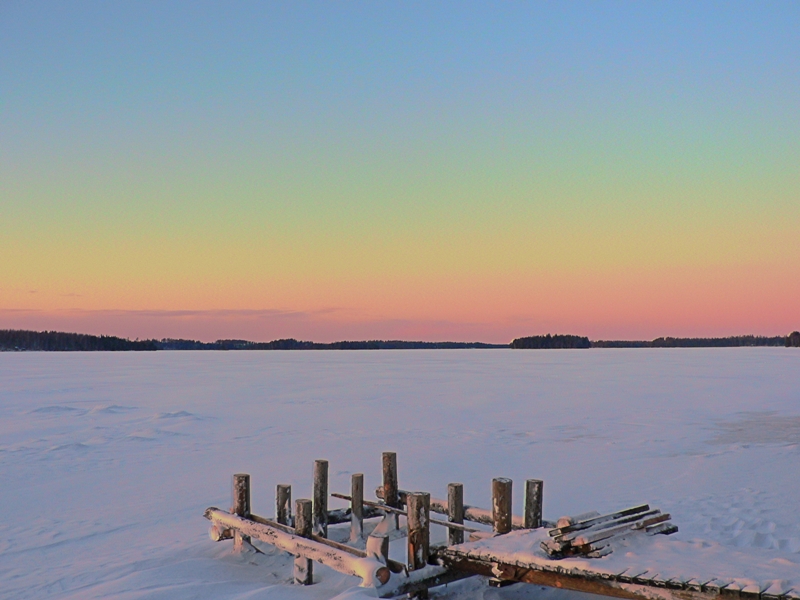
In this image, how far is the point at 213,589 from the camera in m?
6.71

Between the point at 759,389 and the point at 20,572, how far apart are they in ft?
97.3

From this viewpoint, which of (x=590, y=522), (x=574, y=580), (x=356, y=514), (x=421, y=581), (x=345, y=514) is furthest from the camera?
(x=345, y=514)

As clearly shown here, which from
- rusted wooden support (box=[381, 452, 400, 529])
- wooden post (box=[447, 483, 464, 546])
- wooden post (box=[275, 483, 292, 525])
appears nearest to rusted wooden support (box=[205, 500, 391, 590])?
wooden post (box=[275, 483, 292, 525])

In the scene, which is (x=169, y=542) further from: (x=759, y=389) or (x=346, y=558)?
(x=759, y=389)

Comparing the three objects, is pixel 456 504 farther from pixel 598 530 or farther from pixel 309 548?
pixel 598 530

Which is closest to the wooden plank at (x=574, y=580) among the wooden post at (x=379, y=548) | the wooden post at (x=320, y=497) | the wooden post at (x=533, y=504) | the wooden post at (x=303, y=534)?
the wooden post at (x=379, y=548)

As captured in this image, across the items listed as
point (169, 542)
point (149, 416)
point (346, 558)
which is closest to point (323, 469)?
point (346, 558)

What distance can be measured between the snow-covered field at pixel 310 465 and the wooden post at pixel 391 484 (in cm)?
159

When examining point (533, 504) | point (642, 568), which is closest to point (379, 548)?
point (533, 504)

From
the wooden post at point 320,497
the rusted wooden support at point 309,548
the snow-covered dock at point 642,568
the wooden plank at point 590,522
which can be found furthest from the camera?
the wooden post at point 320,497

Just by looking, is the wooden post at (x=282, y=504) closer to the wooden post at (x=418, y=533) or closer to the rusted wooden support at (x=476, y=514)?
the rusted wooden support at (x=476, y=514)

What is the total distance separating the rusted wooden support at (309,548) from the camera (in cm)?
622

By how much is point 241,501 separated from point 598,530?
408cm

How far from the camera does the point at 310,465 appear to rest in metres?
13.5
